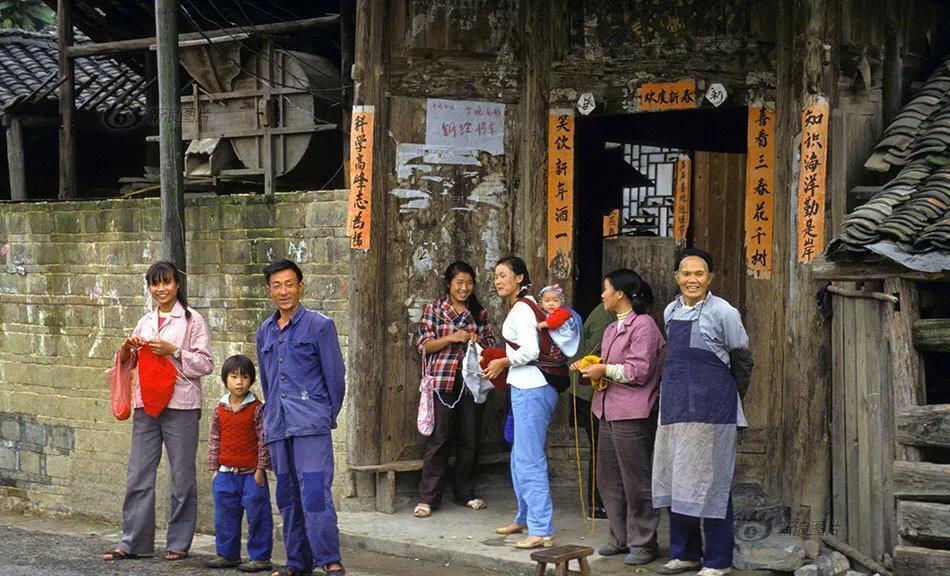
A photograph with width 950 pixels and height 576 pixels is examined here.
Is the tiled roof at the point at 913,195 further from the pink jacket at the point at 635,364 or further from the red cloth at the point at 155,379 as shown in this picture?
the red cloth at the point at 155,379

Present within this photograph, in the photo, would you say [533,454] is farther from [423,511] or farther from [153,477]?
[153,477]

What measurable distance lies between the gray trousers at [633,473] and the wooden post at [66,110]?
7600mm

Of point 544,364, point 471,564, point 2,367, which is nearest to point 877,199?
point 544,364

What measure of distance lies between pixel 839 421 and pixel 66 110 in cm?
896

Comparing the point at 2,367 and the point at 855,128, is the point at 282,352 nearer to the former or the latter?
the point at 855,128

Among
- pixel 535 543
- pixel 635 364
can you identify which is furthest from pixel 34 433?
pixel 635 364

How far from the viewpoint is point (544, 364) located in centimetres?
855

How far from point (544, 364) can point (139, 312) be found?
5188 mm

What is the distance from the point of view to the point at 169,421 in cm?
884

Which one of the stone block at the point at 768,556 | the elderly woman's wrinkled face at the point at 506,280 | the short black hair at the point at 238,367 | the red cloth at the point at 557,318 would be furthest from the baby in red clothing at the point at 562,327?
the short black hair at the point at 238,367

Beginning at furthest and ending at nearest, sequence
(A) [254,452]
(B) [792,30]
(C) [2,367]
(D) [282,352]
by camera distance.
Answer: (C) [2,367]
(B) [792,30]
(A) [254,452]
(D) [282,352]

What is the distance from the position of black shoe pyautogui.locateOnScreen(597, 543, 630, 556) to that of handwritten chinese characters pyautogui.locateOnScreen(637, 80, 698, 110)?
3262 millimetres

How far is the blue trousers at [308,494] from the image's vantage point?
785 centimetres

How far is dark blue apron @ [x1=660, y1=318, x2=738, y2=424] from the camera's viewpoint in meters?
7.59
